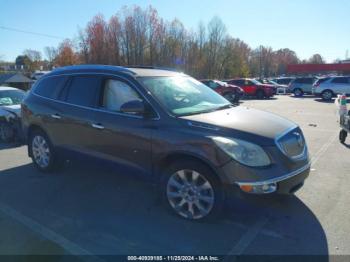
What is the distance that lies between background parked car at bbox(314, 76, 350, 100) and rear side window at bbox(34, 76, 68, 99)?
22097mm

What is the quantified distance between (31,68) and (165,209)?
8914cm

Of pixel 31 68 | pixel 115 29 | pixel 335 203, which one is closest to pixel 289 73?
pixel 115 29

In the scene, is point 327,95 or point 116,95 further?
point 327,95

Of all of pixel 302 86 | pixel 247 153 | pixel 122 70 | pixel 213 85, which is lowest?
pixel 247 153

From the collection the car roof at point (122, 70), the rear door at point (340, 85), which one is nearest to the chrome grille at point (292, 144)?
the car roof at point (122, 70)

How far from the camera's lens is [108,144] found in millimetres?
4488

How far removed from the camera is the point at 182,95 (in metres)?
4.50

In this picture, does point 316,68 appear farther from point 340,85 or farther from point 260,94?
point 260,94

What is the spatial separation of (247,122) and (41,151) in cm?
384

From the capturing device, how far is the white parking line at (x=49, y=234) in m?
3.26

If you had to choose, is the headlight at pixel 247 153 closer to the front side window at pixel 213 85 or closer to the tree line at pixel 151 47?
the front side window at pixel 213 85

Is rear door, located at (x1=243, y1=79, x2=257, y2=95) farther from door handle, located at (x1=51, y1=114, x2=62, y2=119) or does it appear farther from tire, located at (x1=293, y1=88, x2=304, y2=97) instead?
door handle, located at (x1=51, y1=114, x2=62, y2=119)

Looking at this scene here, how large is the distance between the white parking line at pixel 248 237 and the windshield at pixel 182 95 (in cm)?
154

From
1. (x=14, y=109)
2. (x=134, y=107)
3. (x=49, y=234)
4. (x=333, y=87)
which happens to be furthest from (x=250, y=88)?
(x=49, y=234)
